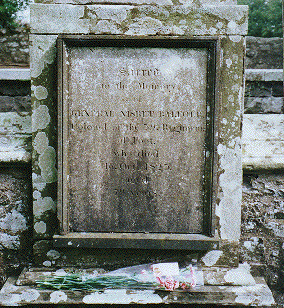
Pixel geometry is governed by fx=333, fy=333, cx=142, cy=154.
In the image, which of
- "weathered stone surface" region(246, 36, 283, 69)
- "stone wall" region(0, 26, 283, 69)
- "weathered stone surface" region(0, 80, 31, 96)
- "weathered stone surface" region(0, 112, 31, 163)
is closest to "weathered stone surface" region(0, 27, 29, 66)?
"stone wall" region(0, 26, 283, 69)

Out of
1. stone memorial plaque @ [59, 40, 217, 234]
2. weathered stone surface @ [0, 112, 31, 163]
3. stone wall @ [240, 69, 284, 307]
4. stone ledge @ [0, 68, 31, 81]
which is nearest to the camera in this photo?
stone memorial plaque @ [59, 40, 217, 234]

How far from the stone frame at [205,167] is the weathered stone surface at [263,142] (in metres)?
0.38

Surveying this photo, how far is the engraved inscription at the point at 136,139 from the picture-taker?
212cm

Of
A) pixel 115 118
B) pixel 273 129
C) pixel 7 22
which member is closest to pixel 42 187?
pixel 115 118

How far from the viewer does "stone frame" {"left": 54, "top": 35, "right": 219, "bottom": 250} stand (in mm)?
2053

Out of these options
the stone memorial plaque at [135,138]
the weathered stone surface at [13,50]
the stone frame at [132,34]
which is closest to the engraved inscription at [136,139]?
the stone memorial plaque at [135,138]

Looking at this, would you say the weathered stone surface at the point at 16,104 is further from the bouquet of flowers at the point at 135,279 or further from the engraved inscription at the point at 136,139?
the bouquet of flowers at the point at 135,279

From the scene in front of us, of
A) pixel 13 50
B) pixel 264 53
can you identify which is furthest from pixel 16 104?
pixel 264 53

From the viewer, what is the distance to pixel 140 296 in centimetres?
204

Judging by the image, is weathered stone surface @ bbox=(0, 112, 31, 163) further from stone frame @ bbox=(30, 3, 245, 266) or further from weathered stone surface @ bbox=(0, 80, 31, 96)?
weathered stone surface @ bbox=(0, 80, 31, 96)

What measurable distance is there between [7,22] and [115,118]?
18.2 feet

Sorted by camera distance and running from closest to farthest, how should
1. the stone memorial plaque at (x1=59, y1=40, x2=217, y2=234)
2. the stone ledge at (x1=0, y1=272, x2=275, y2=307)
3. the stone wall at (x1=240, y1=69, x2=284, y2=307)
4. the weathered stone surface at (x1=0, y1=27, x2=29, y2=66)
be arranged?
the stone ledge at (x1=0, y1=272, x2=275, y2=307)
the stone memorial plaque at (x1=59, y1=40, x2=217, y2=234)
the stone wall at (x1=240, y1=69, x2=284, y2=307)
the weathered stone surface at (x1=0, y1=27, x2=29, y2=66)

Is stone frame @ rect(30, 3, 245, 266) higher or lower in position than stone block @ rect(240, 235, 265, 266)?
higher

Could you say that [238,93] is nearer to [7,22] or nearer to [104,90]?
[104,90]
